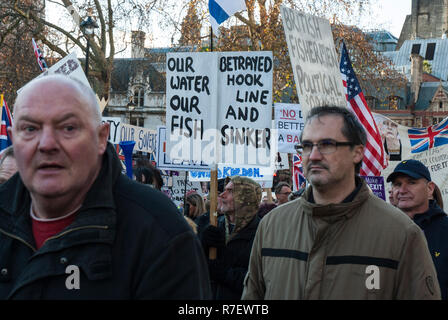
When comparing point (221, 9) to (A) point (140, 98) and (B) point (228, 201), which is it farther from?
(A) point (140, 98)

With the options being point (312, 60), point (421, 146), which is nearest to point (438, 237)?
point (312, 60)

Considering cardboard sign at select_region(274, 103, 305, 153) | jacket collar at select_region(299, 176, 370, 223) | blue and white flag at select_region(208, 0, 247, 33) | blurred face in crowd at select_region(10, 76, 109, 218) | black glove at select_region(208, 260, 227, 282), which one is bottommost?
black glove at select_region(208, 260, 227, 282)

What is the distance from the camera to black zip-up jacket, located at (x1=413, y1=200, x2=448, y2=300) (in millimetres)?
4348

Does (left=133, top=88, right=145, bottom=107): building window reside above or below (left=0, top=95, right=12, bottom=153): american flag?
above

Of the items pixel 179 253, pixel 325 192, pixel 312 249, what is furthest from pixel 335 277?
pixel 179 253

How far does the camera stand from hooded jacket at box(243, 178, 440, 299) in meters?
3.07

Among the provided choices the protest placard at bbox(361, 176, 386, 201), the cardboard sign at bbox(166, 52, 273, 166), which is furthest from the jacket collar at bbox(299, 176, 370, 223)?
the protest placard at bbox(361, 176, 386, 201)

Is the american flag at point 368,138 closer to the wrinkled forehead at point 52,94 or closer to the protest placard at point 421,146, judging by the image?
the protest placard at point 421,146

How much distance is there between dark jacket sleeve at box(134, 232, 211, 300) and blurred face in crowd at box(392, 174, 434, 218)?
10.2 feet

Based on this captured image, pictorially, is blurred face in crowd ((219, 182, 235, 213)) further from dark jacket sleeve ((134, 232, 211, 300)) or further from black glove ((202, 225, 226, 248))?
dark jacket sleeve ((134, 232, 211, 300))

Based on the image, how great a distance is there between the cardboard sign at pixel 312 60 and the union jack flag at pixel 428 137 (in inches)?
132

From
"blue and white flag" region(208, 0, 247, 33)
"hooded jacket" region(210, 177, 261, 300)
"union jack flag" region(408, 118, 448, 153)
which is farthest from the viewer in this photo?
"union jack flag" region(408, 118, 448, 153)

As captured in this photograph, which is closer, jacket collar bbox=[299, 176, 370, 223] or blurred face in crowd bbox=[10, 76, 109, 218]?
blurred face in crowd bbox=[10, 76, 109, 218]

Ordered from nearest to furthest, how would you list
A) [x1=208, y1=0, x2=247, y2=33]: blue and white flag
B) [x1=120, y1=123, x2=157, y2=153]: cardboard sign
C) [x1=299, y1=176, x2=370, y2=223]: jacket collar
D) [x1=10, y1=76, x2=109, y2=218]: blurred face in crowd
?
1. [x1=10, y1=76, x2=109, y2=218]: blurred face in crowd
2. [x1=299, y1=176, x2=370, y2=223]: jacket collar
3. [x1=208, y1=0, x2=247, y2=33]: blue and white flag
4. [x1=120, y1=123, x2=157, y2=153]: cardboard sign
